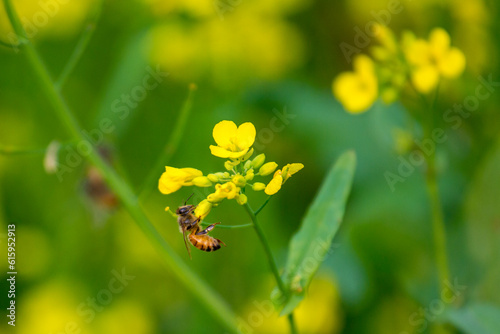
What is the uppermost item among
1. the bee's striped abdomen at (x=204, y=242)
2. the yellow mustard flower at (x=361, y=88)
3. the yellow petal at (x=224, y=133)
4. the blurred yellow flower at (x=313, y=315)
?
the yellow petal at (x=224, y=133)

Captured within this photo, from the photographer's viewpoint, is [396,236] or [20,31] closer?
[20,31]

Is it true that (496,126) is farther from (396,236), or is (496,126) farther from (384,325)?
(384,325)

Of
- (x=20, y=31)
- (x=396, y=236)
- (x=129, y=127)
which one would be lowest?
(x=396, y=236)

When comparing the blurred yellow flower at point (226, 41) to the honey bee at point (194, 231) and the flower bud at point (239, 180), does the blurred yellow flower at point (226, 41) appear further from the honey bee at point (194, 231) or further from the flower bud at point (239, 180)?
the flower bud at point (239, 180)

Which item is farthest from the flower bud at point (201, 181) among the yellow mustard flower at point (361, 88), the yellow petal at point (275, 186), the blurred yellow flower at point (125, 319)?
the blurred yellow flower at point (125, 319)

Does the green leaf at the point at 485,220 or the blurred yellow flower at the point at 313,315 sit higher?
the green leaf at the point at 485,220

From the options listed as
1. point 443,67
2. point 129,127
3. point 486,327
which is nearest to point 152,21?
point 129,127
